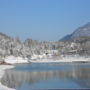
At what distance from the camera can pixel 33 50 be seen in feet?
594

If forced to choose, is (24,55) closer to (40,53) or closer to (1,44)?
(1,44)

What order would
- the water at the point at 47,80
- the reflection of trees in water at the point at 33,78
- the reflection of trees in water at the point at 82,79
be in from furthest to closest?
the reflection of trees in water at the point at 33,78
the reflection of trees in water at the point at 82,79
the water at the point at 47,80

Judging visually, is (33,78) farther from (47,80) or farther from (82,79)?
(82,79)

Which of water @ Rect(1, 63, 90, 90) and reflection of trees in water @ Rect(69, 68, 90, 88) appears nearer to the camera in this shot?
water @ Rect(1, 63, 90, 90)

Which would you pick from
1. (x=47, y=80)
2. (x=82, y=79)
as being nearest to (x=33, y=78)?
(x=47, y=80)

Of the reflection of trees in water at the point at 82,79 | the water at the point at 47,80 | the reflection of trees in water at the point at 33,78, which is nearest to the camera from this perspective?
the water at the point at 47,80

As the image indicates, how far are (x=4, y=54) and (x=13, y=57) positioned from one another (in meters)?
5.53

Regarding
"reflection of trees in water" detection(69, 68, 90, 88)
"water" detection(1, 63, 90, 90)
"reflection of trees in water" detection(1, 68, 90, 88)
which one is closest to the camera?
"water" detection(1, 63, 90, 90)

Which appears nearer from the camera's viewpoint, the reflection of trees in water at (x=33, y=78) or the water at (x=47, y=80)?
the water at (x=47, y=80)

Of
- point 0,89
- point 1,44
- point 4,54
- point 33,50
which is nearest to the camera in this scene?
point 0,89

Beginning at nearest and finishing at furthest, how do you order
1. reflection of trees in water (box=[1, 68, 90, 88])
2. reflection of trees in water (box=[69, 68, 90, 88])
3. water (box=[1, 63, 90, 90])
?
1. water (box=[1, 63, 90, 90])
2. reflection of trees in water (box=[69, 68, 90, 88])
3. reflection of trees in water (box=[1, 68, 90, 88])

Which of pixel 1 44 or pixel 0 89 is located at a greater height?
pixel 1 44

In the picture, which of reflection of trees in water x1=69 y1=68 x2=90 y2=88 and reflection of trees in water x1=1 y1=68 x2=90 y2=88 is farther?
reflection of trees in water x1=1 y1=68 x2=90 y2=88

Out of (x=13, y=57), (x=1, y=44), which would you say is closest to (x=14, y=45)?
(x=1, y=44)
